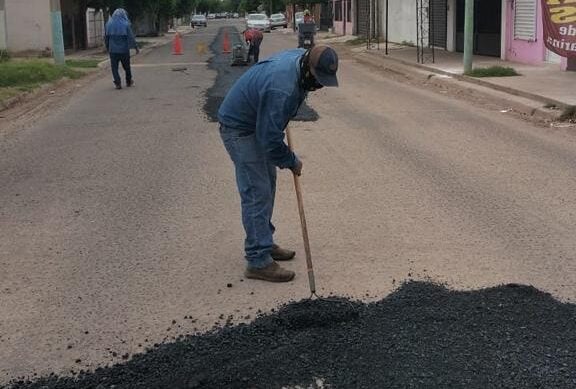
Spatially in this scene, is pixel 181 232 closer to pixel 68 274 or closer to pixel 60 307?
pixel 68 274

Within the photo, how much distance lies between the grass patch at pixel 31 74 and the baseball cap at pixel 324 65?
13593 millimetres

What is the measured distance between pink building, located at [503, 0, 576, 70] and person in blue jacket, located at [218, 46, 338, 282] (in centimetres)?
1426

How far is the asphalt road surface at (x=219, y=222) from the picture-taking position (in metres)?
4.54

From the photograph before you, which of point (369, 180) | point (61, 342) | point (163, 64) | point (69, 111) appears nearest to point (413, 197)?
point (369, 180)

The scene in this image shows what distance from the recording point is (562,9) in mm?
15125

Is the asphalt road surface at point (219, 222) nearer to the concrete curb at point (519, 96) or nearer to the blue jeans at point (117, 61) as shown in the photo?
the concrete curb at point (519, 96)

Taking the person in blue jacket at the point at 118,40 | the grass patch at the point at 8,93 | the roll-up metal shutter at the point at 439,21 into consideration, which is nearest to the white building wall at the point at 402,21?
the roll-up metal shutter at the point at 439,21

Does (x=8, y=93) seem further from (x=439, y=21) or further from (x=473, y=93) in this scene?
(x=439, y=21)

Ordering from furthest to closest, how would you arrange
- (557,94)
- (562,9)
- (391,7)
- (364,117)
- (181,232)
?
1. (391,7)
2. (562,9)
3. (557,94)
4. (364,117)
5. (181,232)


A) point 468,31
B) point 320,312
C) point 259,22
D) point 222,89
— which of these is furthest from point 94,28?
point 320,312

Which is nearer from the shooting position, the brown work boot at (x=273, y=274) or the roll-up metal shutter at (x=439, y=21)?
the brown work boot at (x=273, y=274)

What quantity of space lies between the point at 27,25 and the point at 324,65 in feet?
82.0

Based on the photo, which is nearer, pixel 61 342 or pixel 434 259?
pixel 61 342

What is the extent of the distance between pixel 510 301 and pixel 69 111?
36.3 feet
